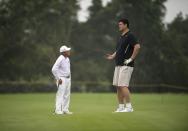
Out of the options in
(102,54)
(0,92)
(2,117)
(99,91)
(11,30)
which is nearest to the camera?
(2,117)

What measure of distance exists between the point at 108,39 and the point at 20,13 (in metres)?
9.58

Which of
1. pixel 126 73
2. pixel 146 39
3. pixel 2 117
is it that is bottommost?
pixel 2 117

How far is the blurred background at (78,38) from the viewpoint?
55.6 metres

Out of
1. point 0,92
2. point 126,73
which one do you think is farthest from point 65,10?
point 126,73

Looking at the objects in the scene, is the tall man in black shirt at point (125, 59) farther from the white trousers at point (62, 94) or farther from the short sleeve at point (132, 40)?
the white trousers at point (62, 94)

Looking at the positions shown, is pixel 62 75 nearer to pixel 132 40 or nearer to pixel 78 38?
pixel 132 40

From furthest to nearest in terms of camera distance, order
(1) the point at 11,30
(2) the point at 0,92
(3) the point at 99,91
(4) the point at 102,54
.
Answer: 1. (4) the point at 102,54
2. (1) the point at 11,30
3. (3) the point at 99,91
4. (2) the point at 0,92

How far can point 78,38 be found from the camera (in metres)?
61.5

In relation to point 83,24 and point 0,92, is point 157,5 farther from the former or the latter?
point 0,92

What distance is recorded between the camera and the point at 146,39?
56719 mm

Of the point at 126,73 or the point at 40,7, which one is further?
the point at 40,7

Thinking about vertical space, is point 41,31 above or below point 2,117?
above

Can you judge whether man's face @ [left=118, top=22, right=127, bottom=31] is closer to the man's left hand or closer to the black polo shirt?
the black polo shirt

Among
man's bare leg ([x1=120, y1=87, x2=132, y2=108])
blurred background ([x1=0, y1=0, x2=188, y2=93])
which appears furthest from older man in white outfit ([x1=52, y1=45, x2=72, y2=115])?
blurred background ([x1=0, y1=0, x2=188, y2=93])
